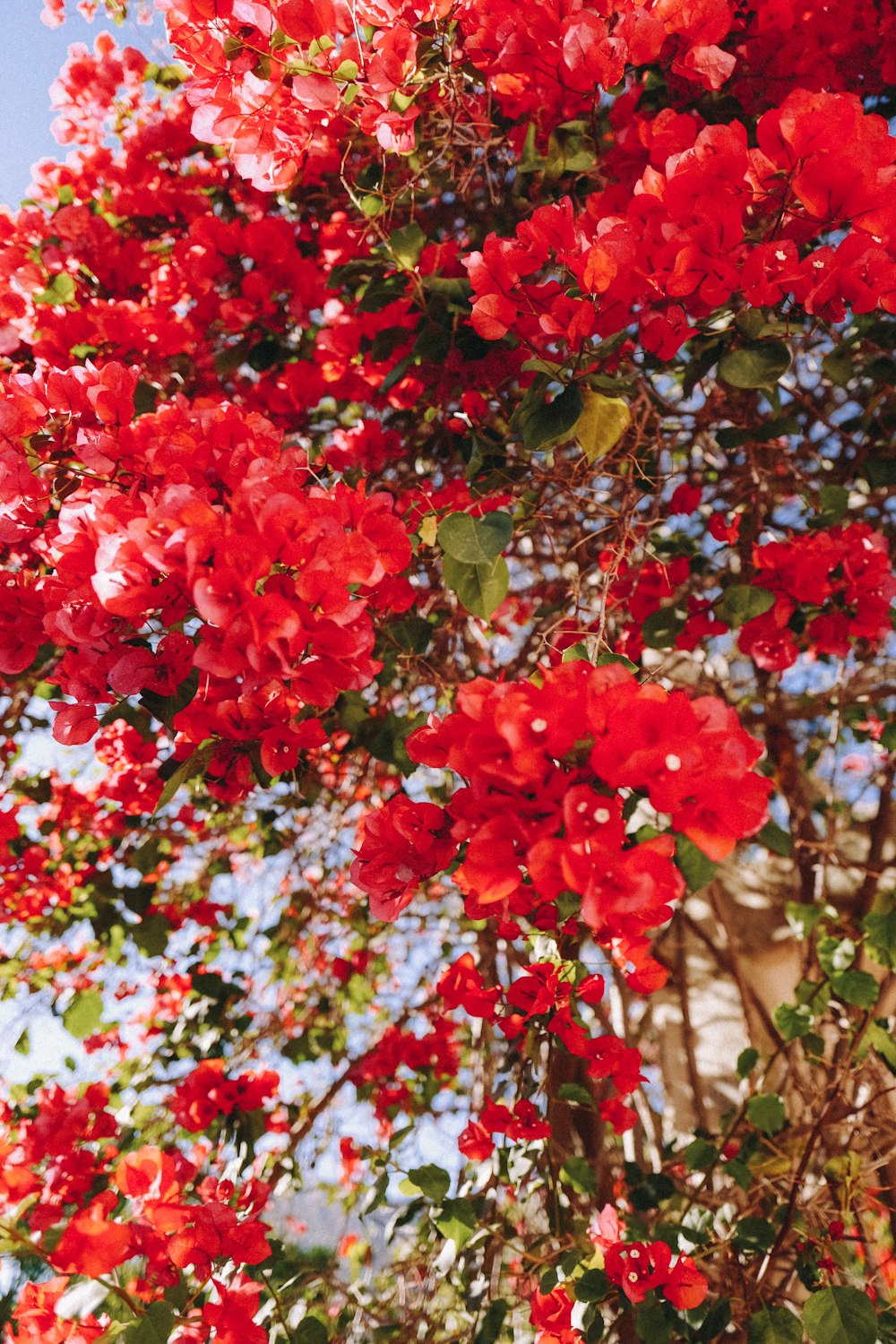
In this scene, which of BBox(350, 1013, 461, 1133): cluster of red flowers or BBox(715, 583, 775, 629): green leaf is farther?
BBox(350, 1013, 461, 1133): cluster of red flowers

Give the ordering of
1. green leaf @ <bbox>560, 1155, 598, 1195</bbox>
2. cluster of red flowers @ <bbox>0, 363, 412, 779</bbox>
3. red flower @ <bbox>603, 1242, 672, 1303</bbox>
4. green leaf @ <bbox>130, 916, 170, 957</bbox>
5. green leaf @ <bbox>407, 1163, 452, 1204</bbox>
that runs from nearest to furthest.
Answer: cluster of red flowers @ <bbox>0, 363, 412, 779</bbox>
red flower @ <bbox>603, 1242, 672, 1303</bbox>
green leaf @ <bbox>407, 1163, 452, 1204</bbox>
green leaf @ <bbox>560, 1155, 598, 1195</bbox>
green leaf @ <bbox>130, 916, 170, 957</bbox>

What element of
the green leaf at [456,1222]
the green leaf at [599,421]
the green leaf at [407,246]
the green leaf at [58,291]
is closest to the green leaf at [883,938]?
the green leaf at [456,1222]

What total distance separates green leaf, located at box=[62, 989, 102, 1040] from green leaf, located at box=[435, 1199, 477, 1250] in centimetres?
107

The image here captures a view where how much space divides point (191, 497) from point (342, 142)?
1.09m

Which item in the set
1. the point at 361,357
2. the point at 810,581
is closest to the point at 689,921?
the point at 810,581

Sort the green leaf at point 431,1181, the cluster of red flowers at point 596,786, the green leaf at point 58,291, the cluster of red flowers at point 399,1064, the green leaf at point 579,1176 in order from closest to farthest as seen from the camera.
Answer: the cluster of red flowers at point 596,786 → the green leaf at point 431,1181 → the green leaf at point 579,1176 → the green leaf at point 58,291 → the cluster of red flowers at point 399,1064

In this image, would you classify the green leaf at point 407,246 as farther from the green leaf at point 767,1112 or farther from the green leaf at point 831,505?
the green leaf at point 767,1112

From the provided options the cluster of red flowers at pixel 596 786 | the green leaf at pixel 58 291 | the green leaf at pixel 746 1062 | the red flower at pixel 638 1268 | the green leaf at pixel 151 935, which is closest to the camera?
the cluster of red flowers at pixel 596 786

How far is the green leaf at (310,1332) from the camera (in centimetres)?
128

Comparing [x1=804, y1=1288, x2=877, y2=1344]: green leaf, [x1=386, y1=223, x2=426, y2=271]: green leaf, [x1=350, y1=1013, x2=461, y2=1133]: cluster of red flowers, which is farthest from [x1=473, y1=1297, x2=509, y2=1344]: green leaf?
[x1=386, y1=223, x2=426, y2=271]: green leaf

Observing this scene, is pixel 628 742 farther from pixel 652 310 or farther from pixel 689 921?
pixel 689 921

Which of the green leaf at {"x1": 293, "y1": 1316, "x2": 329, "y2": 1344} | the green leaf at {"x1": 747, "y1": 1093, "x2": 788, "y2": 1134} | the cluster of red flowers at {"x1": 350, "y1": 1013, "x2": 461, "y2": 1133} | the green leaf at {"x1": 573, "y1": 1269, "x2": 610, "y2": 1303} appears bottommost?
the green leaf at {"x1": 573, "y1": 1269, "x2": 610, "y2": 1303}

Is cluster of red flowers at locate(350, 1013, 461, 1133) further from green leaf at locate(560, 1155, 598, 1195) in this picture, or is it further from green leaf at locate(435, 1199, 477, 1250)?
green leaf at locate(435, 1199, 477, 1250)

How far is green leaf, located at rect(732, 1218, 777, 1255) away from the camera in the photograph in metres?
1.35
